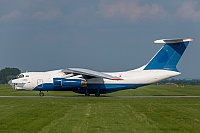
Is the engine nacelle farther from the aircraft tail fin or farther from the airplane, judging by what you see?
the aircraft tail fin

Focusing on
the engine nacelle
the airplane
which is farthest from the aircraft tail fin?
the engine nacelle

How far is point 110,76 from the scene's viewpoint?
138 feet

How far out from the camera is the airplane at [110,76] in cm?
4228

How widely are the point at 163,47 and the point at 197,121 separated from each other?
25.4 metres

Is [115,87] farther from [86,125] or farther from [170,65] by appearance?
[86,125]

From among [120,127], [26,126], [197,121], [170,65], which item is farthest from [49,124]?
[170,65]

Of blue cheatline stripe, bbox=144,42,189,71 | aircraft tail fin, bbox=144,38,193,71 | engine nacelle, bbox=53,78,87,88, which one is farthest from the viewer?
blue cheatline stripe, bbox=144,42,189,71

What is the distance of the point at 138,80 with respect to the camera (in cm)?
4328

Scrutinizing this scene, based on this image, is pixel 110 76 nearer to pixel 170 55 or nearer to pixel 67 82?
pixel 67 82

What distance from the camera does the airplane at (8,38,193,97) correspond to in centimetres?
4228

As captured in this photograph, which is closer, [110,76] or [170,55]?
[110,76]

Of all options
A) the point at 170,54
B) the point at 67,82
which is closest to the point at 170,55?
the point at 170,54

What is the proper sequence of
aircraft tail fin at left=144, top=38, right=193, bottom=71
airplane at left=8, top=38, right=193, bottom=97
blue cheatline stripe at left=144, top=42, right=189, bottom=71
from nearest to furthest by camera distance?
airplane at left=8, top=38, right=193, bottom=97
aircraft tail fin at left=144, top=38, right=193, bottom=71
blue cheatline stripe at left=144, top=42, right=189, bottom=71

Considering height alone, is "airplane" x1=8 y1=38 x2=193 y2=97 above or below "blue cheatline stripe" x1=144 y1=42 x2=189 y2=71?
below
